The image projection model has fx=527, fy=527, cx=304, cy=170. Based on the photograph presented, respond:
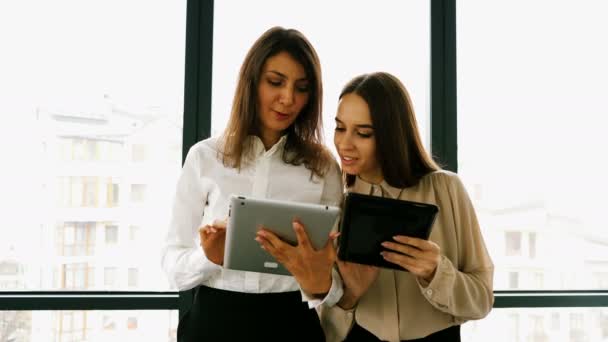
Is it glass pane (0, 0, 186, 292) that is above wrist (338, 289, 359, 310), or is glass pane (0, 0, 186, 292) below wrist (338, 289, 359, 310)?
above

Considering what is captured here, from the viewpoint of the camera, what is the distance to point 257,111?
1618mm

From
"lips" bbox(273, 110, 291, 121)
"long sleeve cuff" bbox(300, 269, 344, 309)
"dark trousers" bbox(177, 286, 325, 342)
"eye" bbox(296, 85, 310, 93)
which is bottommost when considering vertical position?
"dark trousers" bbox(177, 286, 325, 342)

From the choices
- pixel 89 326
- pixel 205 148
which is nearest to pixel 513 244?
pixel 205 148

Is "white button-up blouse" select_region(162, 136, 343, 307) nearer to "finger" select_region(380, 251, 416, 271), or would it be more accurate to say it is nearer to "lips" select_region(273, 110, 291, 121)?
"lips" select_region(273, 110, 291, 121)

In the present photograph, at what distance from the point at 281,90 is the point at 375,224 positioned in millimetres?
521

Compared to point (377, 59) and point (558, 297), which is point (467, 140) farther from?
point (558, 297)

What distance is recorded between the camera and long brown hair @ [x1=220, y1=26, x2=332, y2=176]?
5.11ft

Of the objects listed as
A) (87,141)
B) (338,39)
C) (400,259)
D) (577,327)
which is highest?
(338,39)

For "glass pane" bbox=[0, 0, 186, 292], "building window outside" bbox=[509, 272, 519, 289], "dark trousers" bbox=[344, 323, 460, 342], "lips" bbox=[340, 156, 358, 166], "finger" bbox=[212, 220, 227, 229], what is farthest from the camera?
"building window outside" bbox=[509, 272, 519, 289]

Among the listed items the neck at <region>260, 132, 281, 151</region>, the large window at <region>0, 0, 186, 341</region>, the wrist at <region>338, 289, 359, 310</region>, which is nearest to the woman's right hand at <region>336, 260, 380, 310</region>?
the wrist at <region>338, 289, 359, 310</region>

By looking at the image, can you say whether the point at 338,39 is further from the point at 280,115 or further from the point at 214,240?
the point at 214,240

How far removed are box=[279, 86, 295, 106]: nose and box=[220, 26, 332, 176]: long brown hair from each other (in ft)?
0.25

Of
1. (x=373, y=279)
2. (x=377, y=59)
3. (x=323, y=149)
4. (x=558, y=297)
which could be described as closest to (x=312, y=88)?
(x=323, y=149)

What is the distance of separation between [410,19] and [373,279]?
1.46m
